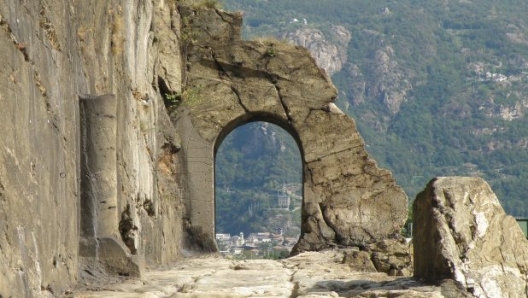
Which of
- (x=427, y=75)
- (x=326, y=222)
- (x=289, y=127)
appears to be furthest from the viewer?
(x=427, y=75)

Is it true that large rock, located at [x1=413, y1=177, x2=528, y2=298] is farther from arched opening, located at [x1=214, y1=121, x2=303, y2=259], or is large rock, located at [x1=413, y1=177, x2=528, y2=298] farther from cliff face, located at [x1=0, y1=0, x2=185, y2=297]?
arched opening, located at [x1=214, y1=121, x2=303, y2=259]

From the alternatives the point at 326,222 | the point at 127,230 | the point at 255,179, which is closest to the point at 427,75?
the point at 255,179

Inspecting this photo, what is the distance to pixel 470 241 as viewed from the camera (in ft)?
32.8

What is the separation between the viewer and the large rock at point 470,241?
974 centimetres

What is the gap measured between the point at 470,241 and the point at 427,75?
76.6 metres

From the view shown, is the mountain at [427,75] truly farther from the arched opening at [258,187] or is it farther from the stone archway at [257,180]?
the arched opening at [258,187]

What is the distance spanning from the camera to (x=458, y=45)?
309 feet

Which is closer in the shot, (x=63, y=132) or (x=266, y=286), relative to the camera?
(x=63, y=132)

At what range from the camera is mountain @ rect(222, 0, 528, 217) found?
7069 centimetres

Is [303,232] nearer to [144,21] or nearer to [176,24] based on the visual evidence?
[176,24]

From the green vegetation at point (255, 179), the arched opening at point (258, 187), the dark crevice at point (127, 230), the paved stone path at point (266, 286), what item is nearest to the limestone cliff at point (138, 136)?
the dark crevice at point (127, 230)

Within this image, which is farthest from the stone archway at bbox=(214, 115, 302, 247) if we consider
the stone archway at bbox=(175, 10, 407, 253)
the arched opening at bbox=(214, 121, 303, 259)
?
the stone archway at bbox=(175, 10, 407, 253)

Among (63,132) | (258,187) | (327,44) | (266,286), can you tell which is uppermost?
(327,44)

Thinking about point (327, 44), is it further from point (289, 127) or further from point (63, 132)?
point (63, 132)
